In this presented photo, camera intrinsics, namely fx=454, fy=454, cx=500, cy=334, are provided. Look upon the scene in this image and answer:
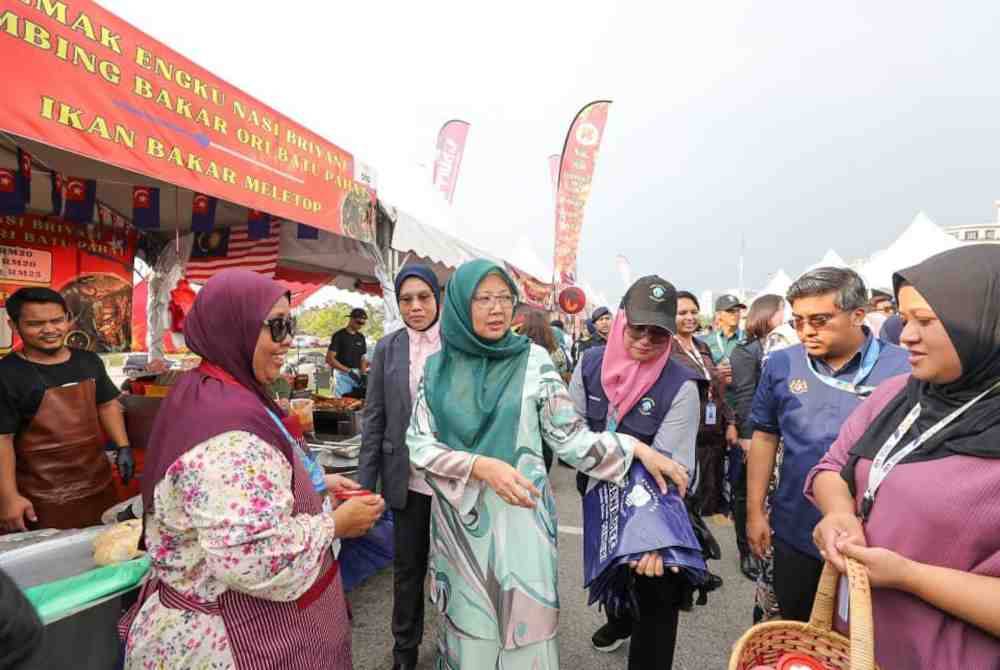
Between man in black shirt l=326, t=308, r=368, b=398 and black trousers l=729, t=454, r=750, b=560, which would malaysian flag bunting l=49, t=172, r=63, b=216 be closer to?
man in black shirt l=326, t=308, r=368, b=398

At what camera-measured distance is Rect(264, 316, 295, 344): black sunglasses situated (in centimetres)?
128

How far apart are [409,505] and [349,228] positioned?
2.57 meters

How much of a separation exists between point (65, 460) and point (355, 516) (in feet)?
7.45

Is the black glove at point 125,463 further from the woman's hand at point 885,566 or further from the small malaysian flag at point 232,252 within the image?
the woman's hand at point 885,566

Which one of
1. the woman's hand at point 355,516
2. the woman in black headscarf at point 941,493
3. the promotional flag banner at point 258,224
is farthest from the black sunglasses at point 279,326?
the promotional flag banner at point 258,224

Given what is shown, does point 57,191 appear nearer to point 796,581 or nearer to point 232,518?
point 232,518

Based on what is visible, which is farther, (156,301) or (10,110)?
(156,301)

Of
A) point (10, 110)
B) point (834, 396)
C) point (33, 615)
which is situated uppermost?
point (10, 110)

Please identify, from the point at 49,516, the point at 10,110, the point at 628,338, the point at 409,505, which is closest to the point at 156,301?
the point at 49,516

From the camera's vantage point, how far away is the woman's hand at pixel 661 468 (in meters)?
1.46

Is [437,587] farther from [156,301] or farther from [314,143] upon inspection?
[156,301]

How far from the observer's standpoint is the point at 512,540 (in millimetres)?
1510

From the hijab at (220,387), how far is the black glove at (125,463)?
7.16 feet

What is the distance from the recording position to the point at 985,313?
102cm
